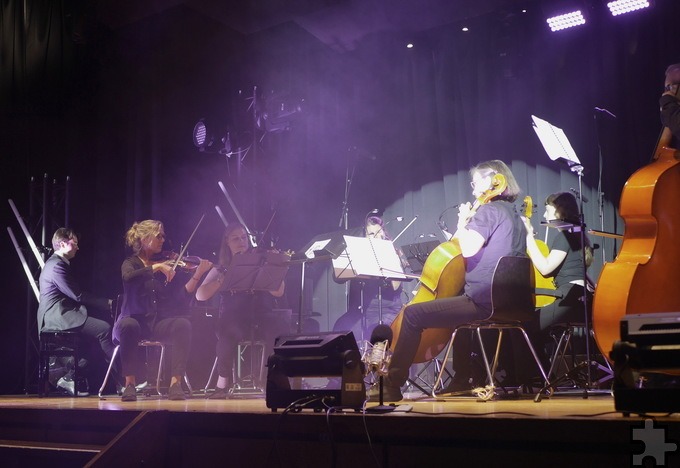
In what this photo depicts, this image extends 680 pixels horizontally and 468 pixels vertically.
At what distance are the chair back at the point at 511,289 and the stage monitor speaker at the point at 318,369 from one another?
1.20 m

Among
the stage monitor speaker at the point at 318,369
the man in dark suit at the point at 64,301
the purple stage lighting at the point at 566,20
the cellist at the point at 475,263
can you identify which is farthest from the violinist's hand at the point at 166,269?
the purple stage lighting at the point at 566,20

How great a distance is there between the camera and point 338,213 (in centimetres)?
795

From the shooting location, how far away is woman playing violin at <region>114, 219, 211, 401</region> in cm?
502

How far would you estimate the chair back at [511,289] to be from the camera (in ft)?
11.8

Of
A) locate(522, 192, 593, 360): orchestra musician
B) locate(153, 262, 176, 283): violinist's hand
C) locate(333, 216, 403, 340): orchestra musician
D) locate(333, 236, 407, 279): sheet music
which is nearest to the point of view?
locate(522, 192, 593, 360): orchestra musician

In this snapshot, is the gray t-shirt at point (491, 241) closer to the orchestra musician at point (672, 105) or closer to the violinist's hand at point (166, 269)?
the orchestra musician at point (672, 105)

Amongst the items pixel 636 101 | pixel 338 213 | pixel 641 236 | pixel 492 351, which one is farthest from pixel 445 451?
pixel 338 213

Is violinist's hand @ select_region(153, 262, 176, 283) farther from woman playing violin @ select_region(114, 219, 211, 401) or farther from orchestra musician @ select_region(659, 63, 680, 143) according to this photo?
orchestra musician @ select_region(659, 63, 680, 143)

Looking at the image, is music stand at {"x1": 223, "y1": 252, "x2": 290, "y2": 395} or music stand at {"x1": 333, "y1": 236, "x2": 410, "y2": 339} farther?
music stand at {"x1": 223, "y1": 252, "x2": 290, "y2": 395}

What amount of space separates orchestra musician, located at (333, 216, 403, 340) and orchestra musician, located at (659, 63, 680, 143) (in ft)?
9.78

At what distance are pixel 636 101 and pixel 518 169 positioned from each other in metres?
1.19

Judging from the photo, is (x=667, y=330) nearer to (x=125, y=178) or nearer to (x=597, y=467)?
(x=597, y=467)

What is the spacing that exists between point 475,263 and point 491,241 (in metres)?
0.15

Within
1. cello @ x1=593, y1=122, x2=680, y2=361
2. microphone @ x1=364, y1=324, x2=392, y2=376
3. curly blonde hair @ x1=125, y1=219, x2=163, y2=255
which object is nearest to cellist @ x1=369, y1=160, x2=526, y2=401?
cello @ x1=593, y1=122, x2=680, y2=361
